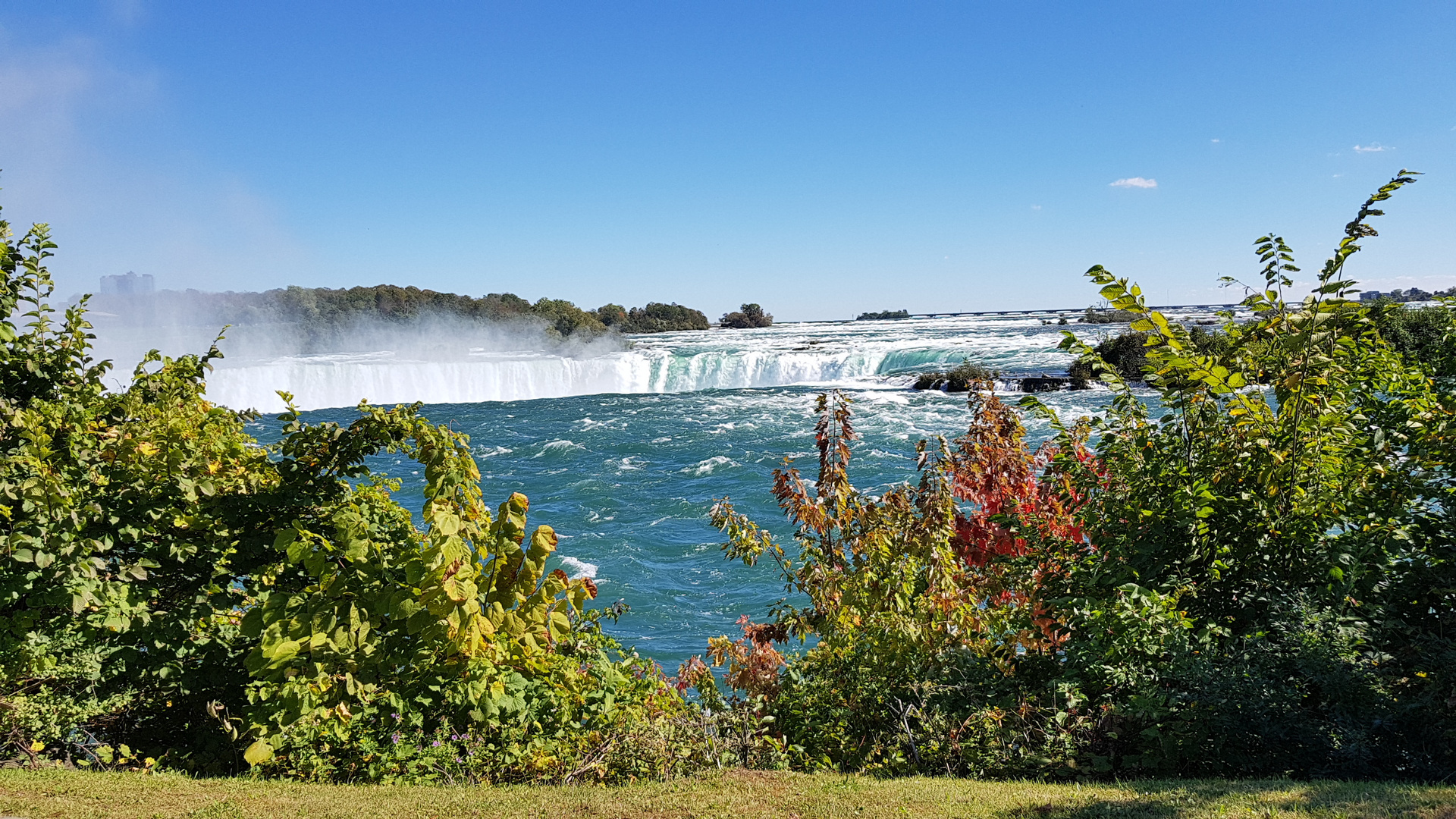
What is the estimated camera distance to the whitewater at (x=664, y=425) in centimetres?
1358

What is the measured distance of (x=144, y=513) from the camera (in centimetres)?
464

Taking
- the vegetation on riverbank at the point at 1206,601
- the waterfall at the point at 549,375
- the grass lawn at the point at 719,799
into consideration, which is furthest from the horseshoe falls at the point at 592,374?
the grass lawn at the point at 719,799

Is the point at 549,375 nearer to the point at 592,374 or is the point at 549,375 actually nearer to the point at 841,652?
the point at 592,374

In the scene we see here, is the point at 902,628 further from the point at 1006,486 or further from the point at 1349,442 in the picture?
the point at 1349,442

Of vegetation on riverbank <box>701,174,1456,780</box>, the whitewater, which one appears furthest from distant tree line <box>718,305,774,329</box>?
vegetation on riverbank <box>701,174,1456,780</box>

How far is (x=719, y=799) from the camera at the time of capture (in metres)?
4.18

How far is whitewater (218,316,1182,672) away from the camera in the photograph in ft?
44.5

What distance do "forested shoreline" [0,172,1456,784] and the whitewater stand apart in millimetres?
1924

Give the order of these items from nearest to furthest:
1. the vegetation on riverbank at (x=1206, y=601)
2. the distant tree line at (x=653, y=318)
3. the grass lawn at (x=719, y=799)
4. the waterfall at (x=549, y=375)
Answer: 1. the grass lawn at (x=719, y=799)
2. the vegetation on riverbank at (x=1206, y=601)
3. the waterfall at (x=549, y=375)
4. the distant tree line at (x=653, y=318)

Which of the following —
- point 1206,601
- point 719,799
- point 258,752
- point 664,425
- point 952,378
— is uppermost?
point 952,378

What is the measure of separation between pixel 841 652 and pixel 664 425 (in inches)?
970

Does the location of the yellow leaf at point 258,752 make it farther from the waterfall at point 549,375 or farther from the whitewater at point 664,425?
the waterfall at point 549,375

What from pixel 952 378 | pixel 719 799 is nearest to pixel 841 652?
pixel 719 799

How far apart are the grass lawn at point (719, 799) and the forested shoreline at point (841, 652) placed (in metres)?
0.29
